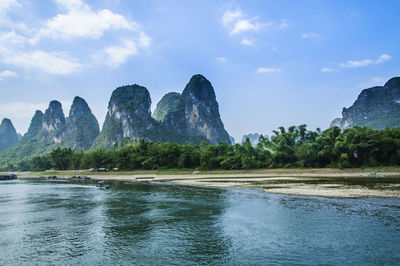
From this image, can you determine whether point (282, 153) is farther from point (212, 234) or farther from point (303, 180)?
point (212, 234)

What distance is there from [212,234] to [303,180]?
30945mm

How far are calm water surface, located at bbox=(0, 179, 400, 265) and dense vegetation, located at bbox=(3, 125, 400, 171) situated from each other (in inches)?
1546

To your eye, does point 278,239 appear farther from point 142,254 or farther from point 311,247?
point 142,254

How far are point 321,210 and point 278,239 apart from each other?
7.49 m

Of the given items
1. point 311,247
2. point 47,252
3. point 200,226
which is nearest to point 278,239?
point 311,247

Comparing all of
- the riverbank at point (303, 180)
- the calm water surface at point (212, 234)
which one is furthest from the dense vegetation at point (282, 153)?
the calm water surface at point (212, 234)

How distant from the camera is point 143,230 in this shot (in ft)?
53.5

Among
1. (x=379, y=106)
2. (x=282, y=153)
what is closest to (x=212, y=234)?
(x=282, y=153)

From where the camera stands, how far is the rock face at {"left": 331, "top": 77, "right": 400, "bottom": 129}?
543ft

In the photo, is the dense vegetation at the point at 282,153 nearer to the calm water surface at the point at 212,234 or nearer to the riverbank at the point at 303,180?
the riverbank at the point at 303,180

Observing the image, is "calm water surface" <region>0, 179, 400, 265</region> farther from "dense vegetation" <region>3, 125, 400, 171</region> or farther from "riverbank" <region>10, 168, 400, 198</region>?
"dense vegetation" <region>3, 125, 400, 171</region>

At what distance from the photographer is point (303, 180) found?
41.8 m

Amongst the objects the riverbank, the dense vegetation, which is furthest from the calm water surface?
the dense vegetation

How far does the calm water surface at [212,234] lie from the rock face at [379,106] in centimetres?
17004
